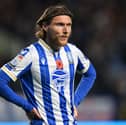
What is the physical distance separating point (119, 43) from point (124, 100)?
55.2 inches

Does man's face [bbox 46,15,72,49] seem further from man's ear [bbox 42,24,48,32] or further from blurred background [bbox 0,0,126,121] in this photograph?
blurred background [bbox 0,0,126,121]

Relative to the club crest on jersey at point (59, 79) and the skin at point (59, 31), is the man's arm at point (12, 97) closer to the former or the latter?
the club crest on jersey at point (59, 79)

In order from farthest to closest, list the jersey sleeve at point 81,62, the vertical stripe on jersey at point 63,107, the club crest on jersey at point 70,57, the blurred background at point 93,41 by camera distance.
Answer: the blurred background at point 93,41 → the jersey sleeve at point 81,62 → the club crest on jersey at point 70,57 → the vertical stripe on jersey at point 63,107

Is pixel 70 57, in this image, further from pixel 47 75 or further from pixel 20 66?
pixel 20 66

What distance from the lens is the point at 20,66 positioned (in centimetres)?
555

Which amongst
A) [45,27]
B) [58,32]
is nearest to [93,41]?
[45,27]

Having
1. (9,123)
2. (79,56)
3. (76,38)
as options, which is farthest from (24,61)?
(76,38)

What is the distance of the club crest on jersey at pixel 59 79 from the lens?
221 inches

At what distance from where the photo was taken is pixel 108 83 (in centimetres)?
1155

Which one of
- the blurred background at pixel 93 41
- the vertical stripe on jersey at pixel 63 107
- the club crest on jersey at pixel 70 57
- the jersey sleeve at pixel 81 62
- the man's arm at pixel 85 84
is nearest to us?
the vertical stripe on jersey at pixel 63 107

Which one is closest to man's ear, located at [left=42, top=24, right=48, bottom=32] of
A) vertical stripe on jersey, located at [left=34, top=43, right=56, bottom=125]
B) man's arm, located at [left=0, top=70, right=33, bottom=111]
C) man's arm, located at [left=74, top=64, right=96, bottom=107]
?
vertical stripe on jersey, located at [left=34, top=43, right=56, bottom=125]

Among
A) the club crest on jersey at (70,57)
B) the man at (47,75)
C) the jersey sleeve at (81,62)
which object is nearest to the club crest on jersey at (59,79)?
the man at (47,75)

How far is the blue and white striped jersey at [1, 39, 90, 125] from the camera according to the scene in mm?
5574

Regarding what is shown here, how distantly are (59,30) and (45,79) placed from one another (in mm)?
350
